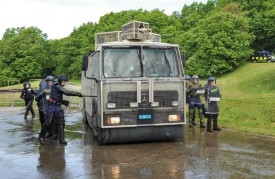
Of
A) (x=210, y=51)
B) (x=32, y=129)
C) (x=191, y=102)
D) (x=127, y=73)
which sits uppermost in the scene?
(x=210, y=51)

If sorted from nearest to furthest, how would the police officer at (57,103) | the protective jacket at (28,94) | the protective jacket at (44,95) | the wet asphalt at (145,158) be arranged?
the wet asphalt at (145,158) → the police officer at (57,103) → the protective jacket at (44,95) → the protective jacket at (28,94)

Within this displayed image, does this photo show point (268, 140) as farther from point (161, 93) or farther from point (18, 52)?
point (18, 52)

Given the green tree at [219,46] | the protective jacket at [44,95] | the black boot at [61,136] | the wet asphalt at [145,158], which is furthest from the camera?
the green tree at [219,46]

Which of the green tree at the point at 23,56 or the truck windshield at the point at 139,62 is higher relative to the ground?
the green tree at the point at 23,56

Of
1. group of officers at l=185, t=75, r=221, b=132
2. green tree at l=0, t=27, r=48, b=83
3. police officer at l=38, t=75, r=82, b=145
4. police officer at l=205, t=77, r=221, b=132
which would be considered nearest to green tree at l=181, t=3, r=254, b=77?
green tree at l=0, t=27, r=48, b=83

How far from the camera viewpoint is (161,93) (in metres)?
9.72

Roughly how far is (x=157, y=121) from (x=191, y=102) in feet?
12.5

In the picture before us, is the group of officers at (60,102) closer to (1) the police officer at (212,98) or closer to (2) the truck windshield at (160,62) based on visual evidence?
(1) the police officer at (212,98)

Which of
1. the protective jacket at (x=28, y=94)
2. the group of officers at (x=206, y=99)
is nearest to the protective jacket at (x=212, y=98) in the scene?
the group of officers at (x=206, y=99)

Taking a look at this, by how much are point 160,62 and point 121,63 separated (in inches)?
43.3

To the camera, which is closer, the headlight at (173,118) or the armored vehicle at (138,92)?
the armored vehicle at (138,92)

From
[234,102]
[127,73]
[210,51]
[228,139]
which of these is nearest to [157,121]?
[127,73]

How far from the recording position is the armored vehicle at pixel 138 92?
945 cm

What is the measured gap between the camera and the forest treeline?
52.6 meters
